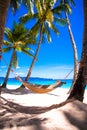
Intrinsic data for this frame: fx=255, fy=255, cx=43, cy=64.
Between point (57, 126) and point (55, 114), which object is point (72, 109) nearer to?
point (55, 114)

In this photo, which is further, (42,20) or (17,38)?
(17,38)

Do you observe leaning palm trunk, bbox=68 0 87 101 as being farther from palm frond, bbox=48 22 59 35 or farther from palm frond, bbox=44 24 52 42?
palm frond, bbox=44 24 52 42

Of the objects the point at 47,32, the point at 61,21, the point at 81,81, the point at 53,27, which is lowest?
the point at 47,32

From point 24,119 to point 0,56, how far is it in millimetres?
1819

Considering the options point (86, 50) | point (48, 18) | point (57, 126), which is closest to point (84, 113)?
point (57, 126)

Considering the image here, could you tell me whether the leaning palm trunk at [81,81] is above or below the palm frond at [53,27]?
above

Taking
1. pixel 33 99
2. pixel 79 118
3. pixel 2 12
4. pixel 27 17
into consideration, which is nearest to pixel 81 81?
pixel 79 118

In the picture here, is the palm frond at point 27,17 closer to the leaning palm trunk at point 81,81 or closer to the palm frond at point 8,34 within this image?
the palm frond at point 8,34

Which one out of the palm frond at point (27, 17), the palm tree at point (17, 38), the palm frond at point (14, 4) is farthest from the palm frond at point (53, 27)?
the palm frond at point (14, 4)

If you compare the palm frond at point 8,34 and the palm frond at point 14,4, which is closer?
the palm frond at point 14,4

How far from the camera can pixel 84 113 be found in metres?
4.14

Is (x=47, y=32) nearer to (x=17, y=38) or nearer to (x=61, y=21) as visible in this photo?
(x=61, y=21)

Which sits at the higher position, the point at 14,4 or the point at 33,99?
the point at 14,4

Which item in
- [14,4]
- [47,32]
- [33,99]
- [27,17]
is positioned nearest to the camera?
[33,99]
